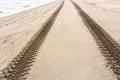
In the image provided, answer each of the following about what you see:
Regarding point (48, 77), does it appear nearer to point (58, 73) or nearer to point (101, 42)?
point (58, 73)

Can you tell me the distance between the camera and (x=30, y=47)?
802cm

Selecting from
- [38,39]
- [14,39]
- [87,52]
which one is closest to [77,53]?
[87,52]

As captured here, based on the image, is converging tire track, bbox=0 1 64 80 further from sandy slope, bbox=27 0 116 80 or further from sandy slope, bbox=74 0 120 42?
sandy slope, bbox=74 0 120 42

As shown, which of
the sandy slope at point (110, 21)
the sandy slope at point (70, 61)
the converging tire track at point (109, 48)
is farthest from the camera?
the sandy slope at point (110, 21)

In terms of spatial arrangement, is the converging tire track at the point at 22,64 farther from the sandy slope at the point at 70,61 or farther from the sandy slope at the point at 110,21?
the sandy slope at the point at 110,21

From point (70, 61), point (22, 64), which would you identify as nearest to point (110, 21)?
point (70, 61)

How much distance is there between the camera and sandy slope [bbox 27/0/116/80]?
528 cm

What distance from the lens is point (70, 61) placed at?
20.5 feet

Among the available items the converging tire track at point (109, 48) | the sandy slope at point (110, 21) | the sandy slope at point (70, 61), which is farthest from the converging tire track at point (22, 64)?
the sandy slope at point (110, 21)

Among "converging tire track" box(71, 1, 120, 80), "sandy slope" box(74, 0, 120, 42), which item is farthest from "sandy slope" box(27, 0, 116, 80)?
"sandy slope" box(74, 0, 120, 42)

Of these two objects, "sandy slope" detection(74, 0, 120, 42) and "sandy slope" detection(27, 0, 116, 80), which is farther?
"sandy slope" detection(74, 0, 120, 42)

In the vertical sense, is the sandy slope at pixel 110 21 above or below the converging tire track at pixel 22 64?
below

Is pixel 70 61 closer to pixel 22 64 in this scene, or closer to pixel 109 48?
pixel 22 64

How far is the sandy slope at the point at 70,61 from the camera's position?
208 inches
